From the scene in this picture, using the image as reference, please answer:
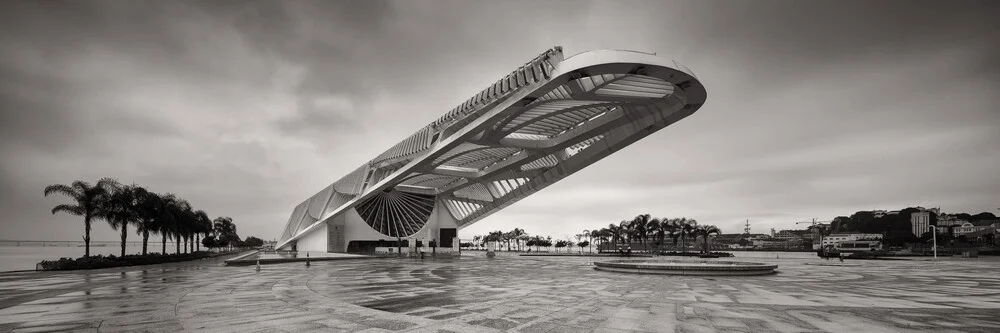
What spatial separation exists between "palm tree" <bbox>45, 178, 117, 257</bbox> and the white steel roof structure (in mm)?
20303

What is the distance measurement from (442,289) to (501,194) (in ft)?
147

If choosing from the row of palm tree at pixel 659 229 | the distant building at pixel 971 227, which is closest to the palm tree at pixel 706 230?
the row of palm tree at pixel 659 229

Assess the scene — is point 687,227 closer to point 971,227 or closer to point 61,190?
point 61,190

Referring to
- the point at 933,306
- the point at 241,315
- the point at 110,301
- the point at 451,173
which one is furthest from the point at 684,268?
the point at 451,173

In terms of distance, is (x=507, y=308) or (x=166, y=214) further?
(x=166, y=214)

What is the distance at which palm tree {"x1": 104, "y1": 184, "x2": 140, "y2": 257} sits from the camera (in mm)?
33219

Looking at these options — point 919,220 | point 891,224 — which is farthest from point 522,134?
point 919,220

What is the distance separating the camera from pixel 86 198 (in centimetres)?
3130

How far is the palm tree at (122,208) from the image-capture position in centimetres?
3322

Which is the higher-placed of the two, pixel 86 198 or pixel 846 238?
pixel 86 198

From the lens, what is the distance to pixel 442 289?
16250 millimetres

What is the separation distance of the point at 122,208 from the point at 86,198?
9.28ft

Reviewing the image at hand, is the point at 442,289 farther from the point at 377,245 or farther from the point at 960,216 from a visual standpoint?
the point at 960,216

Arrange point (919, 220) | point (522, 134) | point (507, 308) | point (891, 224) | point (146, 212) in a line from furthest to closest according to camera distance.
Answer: point (919, 220) → point (891, 224) → point (522, 134) → point (146, 212) → point (507, 308)
